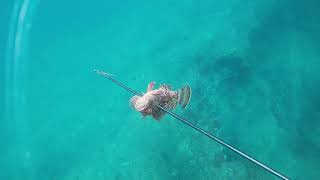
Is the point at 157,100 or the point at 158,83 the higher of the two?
the point at 158,83

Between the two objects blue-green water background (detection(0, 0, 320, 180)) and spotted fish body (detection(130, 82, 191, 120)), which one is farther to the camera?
blue-green water background (detection(0, 0, 320, 180))

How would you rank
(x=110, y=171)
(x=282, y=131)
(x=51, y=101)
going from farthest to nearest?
1. (x=51, y=101)
2. (x=110, y=171)
3. (x=282, y=131)

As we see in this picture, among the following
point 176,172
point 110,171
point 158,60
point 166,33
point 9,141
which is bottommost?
point 9,141

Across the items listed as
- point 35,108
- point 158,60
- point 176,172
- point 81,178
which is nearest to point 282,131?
point 176,172

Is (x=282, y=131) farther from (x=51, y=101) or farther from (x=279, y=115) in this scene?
(x=51, y=101)

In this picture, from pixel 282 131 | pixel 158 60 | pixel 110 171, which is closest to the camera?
pixel 282 131

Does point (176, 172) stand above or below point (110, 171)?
above

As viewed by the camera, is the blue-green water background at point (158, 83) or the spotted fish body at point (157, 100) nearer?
the spotted fish body at point (157, 100)

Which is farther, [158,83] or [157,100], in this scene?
[158,83]
